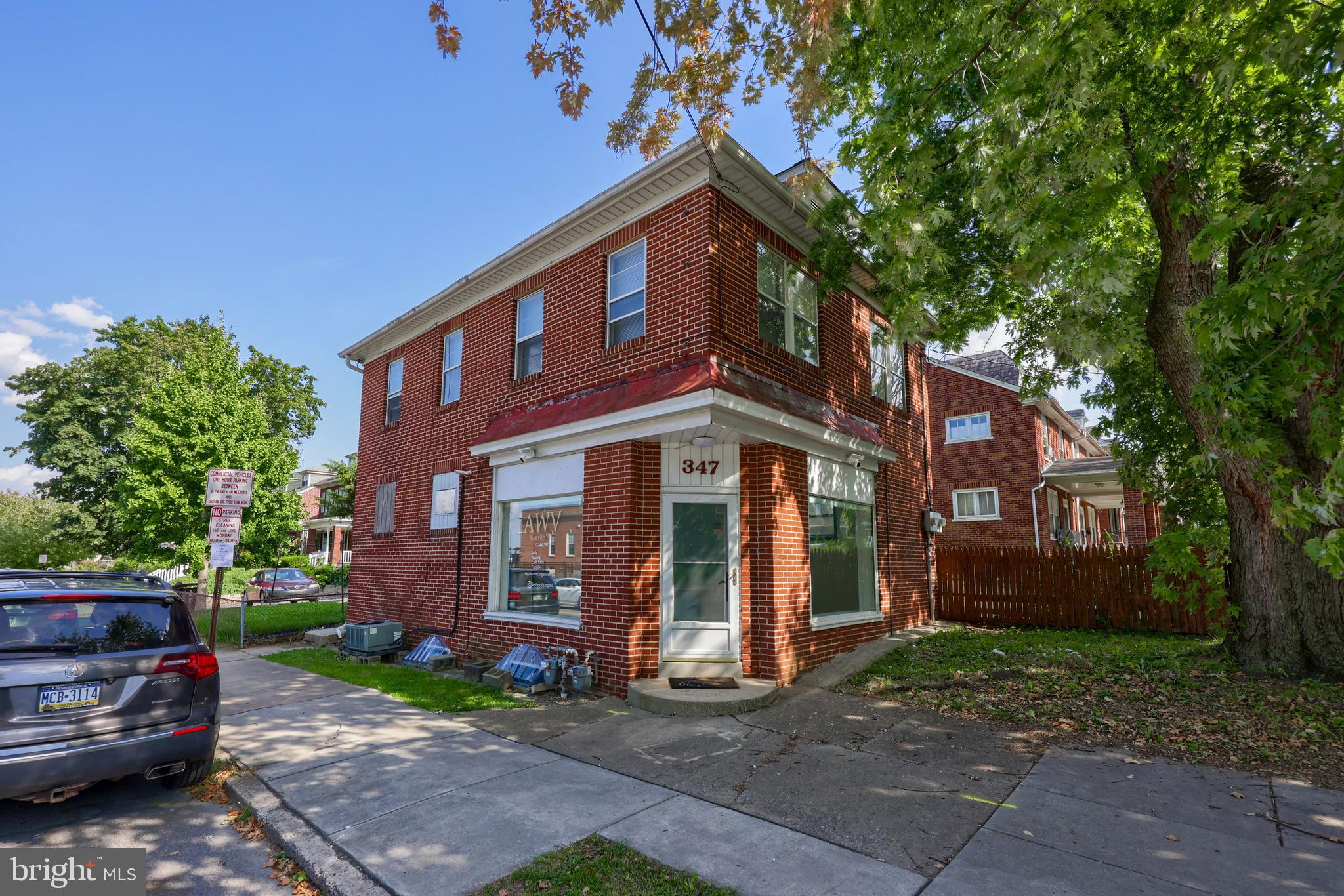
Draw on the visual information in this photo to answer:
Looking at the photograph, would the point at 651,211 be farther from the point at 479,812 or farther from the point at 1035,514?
the point at 1035,514

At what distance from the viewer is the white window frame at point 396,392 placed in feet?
44.5

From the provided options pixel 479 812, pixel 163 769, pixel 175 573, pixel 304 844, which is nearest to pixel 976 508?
pixel 479 812

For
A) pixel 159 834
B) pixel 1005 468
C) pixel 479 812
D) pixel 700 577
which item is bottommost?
pixel 159 834

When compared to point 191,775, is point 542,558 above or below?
above

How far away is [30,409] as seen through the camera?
33.0 metres

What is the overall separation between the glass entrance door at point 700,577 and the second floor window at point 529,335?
3.78 m

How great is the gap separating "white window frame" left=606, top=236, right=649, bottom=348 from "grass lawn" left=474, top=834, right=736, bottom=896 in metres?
6.27

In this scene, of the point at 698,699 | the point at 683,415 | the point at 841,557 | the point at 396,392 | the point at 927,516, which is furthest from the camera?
the point at 396,392

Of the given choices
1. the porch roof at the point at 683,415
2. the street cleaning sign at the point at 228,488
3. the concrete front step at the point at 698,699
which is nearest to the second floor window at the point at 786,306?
the porch roof at the point at 683,415

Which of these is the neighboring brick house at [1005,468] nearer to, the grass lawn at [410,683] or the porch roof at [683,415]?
the porch roof at [683,415]

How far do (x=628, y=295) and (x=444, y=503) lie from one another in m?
5.27

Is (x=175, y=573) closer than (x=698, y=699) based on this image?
No

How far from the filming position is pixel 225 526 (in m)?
8.95

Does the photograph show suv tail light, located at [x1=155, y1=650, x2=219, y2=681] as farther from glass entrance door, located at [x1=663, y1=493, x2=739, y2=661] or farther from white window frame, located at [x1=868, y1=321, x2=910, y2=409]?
white window frame, located at [x1=868, y1=321, x2=910, y2=409]
